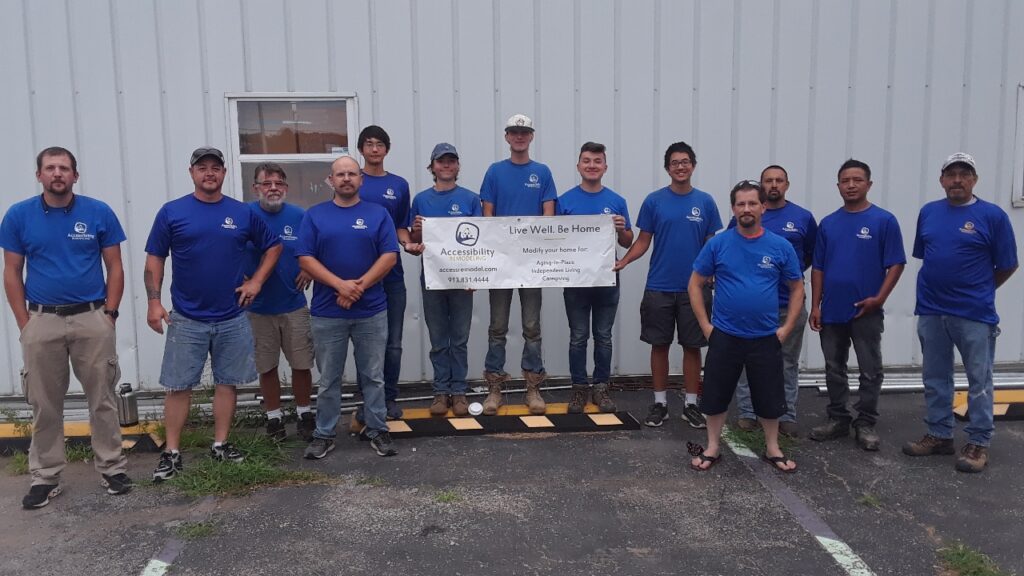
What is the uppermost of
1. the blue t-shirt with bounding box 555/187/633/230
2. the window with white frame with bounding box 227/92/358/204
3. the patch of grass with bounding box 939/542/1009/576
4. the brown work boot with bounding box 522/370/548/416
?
the window with white frame with bounding box 227/92/358/204

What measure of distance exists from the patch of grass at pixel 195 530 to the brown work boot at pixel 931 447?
4.64 metres

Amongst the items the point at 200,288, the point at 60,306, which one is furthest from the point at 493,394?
the point at 60,306

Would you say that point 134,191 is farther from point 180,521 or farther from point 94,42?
point 180,521

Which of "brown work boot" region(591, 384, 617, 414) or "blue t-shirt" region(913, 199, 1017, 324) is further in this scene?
"brown work boot" region(591, 384, 617, 414)

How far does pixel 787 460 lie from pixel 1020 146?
14.5ft

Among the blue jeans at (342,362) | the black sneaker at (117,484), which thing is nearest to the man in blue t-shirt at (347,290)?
the blue jeans at (342,362)

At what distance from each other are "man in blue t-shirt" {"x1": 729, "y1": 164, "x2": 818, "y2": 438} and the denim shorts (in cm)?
355

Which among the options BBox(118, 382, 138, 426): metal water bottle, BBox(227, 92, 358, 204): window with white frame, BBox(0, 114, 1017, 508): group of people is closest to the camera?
BBox(0, 114, 1017, 508): group of people

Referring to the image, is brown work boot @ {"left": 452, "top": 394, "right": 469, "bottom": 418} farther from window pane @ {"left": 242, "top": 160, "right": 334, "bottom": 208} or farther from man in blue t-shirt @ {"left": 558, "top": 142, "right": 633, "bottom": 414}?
window pane @ {"left": 242, "top": 160, "right": 334, "bottom": 208}

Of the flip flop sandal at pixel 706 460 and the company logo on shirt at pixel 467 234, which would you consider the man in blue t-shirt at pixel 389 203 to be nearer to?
the company logo on shirt at pixel 467 234

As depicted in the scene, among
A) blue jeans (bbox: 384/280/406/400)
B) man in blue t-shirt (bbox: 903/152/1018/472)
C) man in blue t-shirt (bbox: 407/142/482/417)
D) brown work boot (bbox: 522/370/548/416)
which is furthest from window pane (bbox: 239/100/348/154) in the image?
man in blue t-shirt (bbox: 903/152/1018/472)

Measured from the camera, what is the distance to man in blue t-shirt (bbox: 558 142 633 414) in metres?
5.91

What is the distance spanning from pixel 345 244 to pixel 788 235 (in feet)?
10.6

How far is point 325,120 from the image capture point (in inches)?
263
